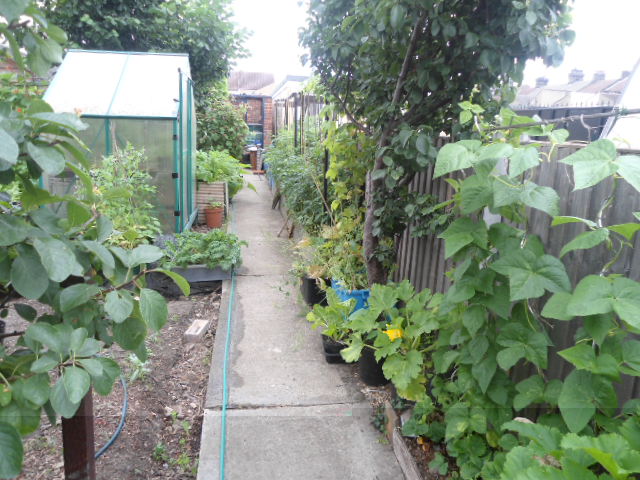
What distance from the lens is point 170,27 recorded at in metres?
9.94

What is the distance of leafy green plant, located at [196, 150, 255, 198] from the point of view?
8.80 metres

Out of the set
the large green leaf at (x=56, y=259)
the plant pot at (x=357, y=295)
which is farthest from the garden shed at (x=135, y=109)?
the large green leaf at (x=56, y=259)

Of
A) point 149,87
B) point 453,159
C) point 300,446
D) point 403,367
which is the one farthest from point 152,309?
point 149,87

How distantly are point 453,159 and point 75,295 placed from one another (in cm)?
135

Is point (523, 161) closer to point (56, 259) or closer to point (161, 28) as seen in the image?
point (56, 259)

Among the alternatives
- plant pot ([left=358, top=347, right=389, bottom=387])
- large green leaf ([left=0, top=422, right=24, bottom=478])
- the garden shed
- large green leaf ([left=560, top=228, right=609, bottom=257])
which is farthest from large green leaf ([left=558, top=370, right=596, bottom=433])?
the garden shed

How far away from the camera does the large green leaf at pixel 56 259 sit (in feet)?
3.76

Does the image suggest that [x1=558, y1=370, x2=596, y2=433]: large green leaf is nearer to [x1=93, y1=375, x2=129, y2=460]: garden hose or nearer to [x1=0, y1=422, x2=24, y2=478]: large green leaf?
[x1=0, y1=422, x2=24, y2=478]: large green leaf

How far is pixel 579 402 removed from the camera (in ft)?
5.32

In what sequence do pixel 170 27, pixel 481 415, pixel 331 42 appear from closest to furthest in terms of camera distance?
pixel 481 415 → pixel 331 42 → pixel 170 27

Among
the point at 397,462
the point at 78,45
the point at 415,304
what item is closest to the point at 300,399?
the point at 397,462

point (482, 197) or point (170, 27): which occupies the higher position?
point (170, 27)

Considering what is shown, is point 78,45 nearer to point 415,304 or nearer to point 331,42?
point 331,42

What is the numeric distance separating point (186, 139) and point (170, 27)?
12.8 ft
